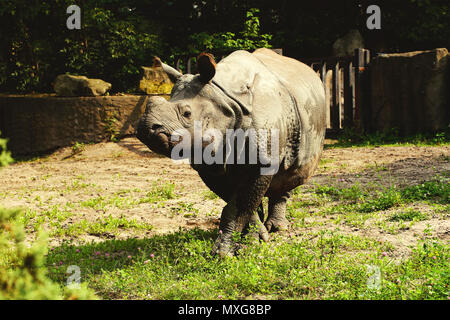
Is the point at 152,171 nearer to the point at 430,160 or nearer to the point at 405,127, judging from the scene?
the point at 430,160

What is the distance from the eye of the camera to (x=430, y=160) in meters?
8.08

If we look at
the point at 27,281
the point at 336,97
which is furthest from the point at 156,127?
the point at 336,97

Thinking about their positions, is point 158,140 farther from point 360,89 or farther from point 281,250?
point 360,89

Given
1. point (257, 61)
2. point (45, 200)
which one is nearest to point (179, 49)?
point (45, 200)

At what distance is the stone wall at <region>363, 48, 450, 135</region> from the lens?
10.6 m

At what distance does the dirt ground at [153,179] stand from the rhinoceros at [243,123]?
928 mm

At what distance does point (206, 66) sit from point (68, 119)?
8.37m

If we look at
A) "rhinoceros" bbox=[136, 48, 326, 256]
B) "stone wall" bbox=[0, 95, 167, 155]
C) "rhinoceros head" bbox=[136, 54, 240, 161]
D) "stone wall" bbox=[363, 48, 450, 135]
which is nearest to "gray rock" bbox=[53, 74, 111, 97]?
"stone wall" bbox=[0, 95, 167, 155]

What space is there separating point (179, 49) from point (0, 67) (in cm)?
474

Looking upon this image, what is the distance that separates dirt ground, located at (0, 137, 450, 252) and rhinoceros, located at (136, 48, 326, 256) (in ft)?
Answer: 3.04

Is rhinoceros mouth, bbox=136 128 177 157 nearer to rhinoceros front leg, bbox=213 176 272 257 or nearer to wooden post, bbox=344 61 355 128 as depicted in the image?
rhinoceros front leg, bbox=213 176 272 257

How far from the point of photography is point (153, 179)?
28.1 ft

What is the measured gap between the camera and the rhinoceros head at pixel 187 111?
11.7 ft

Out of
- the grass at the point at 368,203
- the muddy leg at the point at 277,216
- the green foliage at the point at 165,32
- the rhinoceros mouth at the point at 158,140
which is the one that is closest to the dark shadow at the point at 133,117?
the green foliage at the point at 165,32
